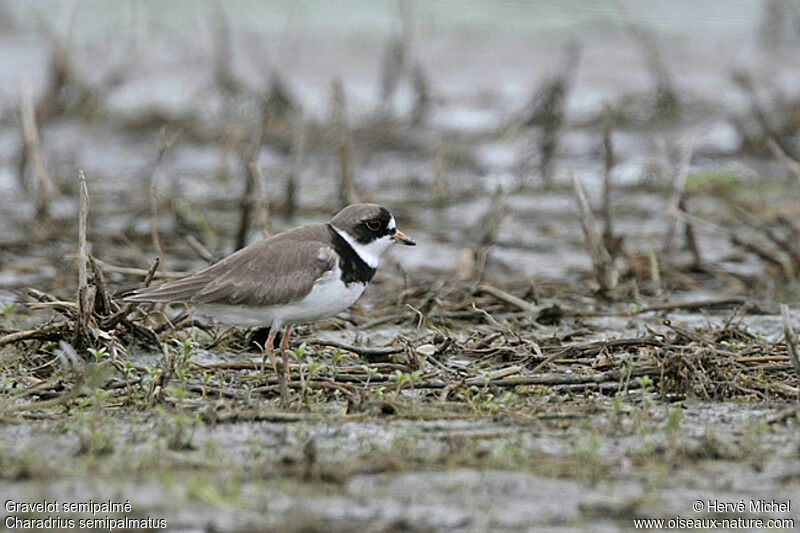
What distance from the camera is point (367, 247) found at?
21.1ft

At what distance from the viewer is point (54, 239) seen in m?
9.59

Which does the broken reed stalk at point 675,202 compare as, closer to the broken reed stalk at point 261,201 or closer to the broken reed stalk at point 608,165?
the broken reed stalk at point 608,165

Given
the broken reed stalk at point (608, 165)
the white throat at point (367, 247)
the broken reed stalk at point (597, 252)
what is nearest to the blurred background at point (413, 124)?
the broken reed stalk at point (608, 165)

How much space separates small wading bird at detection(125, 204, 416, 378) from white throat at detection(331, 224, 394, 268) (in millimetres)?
62

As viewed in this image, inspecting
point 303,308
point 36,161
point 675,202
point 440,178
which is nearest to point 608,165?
point 675,202

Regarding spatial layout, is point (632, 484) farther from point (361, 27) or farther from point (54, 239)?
point (361, 27)

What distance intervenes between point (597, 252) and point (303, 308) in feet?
8.64

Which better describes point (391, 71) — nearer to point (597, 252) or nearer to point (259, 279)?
point (597, 252)

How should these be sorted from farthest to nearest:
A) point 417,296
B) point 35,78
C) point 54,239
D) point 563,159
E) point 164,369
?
point 35,78 < point 563,159 < point 54,239 < point 417,296 < point 164,369

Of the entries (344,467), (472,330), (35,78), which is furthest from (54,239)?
(35,78)

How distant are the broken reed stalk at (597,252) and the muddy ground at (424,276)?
0.07 ft

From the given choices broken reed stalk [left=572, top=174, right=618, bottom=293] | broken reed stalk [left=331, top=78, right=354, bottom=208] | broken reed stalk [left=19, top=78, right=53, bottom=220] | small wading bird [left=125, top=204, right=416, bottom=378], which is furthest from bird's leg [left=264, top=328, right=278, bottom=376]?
broken reed stalk [left=19, top=78, right=53, bottom=220]

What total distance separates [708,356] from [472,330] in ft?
5.43

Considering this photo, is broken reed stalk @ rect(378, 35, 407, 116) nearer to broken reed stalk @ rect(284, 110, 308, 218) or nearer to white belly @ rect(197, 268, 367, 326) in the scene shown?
broken reed stalk @ rect(284, 110, 308, 218)
